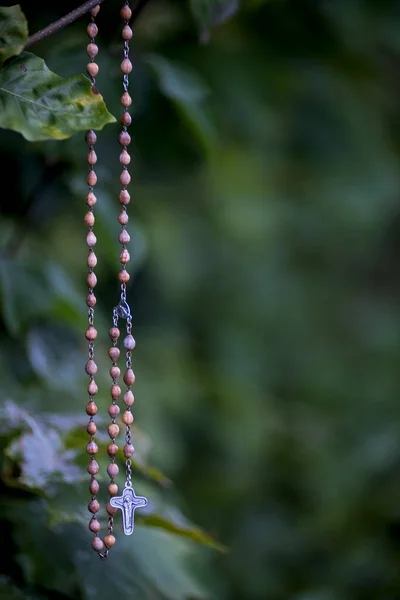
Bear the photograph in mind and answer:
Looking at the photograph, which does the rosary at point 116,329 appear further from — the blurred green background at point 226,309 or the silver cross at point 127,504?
the blurred green background at point 226,309

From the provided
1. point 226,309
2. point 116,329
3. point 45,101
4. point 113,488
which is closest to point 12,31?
point 45,101

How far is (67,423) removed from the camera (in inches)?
41.5

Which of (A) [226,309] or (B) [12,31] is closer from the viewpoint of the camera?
(B) [12,31]

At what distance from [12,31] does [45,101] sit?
0.07 m

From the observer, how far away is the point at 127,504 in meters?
0.82

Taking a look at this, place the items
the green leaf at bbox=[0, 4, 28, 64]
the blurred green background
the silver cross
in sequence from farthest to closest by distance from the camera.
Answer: the blurred green background < the silver cross < the green leaf at bbox=[0, 4, 28, 64]

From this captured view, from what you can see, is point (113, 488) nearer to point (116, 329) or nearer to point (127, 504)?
point (127, 504)

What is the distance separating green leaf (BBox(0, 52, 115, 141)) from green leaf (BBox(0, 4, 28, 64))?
0.03 m

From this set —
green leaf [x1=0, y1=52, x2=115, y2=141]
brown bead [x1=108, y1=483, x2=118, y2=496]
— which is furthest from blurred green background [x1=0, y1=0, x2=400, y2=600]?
green leaf [x1=0, y1=52, x2=115, y2=141]

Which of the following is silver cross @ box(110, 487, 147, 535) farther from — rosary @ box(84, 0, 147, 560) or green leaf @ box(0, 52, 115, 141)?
green leaf @ box(0, 52, 115, 141)

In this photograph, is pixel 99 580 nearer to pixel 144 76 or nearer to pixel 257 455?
pixel 144 76

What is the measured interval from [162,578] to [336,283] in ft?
8.89

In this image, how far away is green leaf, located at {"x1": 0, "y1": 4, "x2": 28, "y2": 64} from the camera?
71 centimetres

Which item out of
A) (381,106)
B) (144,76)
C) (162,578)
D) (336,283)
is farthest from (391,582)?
(336,283)
